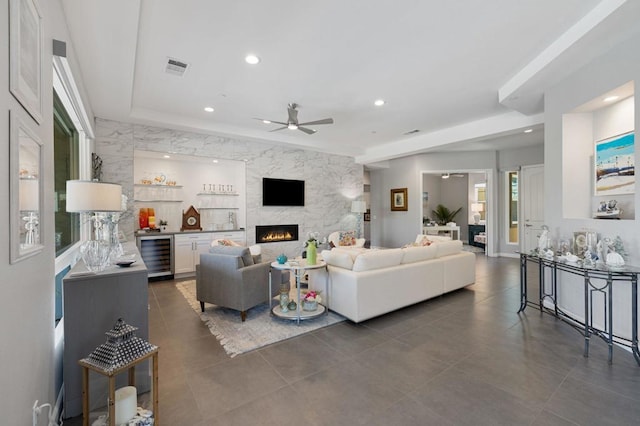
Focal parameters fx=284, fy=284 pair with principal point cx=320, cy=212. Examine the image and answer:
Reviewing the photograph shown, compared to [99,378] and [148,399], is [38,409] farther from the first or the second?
[148,399]

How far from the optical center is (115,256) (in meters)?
2.54

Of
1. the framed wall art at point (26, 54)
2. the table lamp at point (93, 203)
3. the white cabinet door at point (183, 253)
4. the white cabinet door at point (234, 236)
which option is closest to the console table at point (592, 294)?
the table lamp at point (93, 203)

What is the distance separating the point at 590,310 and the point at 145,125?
709cm

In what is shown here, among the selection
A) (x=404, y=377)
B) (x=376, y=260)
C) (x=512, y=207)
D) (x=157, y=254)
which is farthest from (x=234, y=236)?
(x=512, y=207)

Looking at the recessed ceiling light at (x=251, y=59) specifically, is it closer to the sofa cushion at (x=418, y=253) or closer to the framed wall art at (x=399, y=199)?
the sofa cushion at (x=418, y=253)

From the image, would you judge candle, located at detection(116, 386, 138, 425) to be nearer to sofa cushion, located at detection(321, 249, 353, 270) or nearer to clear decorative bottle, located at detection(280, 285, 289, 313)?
clear decorative bottle, located at detection(280, 285, 289, 313)

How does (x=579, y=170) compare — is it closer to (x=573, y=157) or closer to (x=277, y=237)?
(x=573, y=157)

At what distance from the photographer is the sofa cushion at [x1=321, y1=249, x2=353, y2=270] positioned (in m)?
3.51

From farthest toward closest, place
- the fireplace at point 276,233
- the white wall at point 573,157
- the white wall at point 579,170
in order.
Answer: the fireplace at point 276,233 < the white wall at point 573,157 < the white wall at point 579,170

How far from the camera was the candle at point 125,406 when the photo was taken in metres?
1.68

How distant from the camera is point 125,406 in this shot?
1.70 metres

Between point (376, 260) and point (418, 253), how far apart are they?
0.86m

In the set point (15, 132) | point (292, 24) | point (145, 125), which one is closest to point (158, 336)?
point (15, 132)

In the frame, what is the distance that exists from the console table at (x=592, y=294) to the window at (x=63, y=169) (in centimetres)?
500
